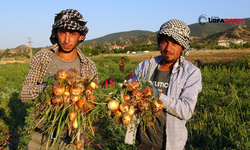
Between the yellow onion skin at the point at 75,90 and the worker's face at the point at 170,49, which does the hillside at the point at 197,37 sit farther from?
the yellow onion skin at the point at 75,90

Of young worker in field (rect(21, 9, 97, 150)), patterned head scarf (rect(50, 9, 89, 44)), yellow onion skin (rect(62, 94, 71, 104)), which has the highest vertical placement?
patterned head scarf (rect(50, 9, 89, 44))

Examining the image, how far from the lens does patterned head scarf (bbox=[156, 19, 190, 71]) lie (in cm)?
154

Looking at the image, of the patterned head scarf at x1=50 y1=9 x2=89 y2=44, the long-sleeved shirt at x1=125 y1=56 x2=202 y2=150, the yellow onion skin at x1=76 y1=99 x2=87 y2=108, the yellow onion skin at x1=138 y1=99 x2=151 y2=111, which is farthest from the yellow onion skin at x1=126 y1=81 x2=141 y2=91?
the patterned head scarf at x1=50 y1=9 x2=89 y2=44

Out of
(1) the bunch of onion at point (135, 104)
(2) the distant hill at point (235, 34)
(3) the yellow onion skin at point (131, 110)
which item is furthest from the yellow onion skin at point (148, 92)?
(2) the distant hill at point (235, 34)

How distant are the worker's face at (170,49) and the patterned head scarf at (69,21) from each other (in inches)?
33.7

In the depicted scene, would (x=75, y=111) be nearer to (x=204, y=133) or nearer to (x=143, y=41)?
(x=204, y=133)

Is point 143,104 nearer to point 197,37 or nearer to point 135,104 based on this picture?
point 135,104

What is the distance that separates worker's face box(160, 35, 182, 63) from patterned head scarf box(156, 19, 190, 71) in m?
0.05

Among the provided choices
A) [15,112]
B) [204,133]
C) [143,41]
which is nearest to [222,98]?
[204,133]

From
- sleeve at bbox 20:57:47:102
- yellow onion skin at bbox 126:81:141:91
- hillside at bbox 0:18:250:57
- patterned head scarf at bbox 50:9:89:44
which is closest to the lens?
yellow onion skin at bbox 126:81:141:91

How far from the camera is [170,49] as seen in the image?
163cm

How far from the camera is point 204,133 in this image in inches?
109

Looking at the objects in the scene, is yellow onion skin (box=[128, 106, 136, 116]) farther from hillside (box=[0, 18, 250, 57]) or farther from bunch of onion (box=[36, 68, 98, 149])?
hillside (box=[0, 18, 250, 57])

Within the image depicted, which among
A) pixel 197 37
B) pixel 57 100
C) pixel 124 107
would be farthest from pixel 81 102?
pixel 197 37
